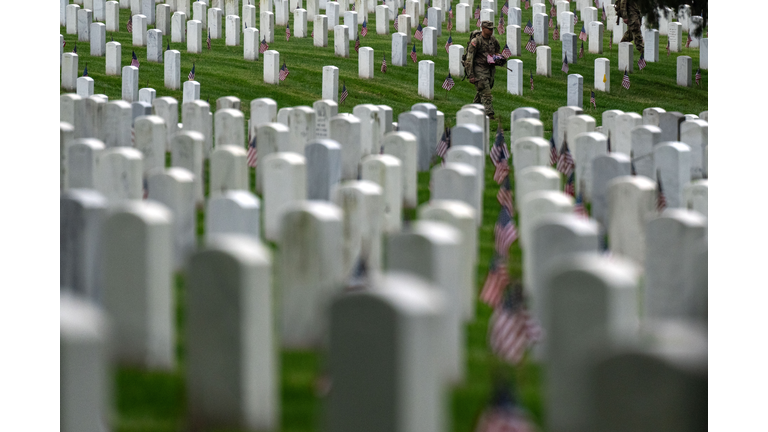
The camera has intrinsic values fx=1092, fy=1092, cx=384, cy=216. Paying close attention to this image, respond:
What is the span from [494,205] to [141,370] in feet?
15.1

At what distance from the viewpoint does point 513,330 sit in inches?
180

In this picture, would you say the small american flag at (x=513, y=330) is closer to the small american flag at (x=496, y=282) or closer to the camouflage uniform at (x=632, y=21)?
the small american flag at (x=496, y=282)

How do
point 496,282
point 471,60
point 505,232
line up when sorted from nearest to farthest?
point 496,282 < point 505,232 < point 471,60

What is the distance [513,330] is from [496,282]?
899mm

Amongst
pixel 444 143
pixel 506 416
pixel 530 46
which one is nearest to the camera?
pixel 506 416

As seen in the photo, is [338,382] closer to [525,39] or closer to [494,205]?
[494,205]

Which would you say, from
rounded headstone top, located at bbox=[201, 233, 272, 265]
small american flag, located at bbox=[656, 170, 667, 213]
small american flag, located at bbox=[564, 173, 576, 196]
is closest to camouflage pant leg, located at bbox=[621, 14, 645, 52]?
small american flag, located at bbox=[564, 173, 576, 196]

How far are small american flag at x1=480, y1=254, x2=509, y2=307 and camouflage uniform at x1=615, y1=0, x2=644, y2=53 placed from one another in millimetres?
14216

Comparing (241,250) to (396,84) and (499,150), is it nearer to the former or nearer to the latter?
(499,150)

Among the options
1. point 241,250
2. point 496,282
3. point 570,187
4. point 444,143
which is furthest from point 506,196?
point 241,250

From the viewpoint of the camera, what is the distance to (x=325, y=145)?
25.6ft

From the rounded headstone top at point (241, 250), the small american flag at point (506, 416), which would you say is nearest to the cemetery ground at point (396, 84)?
the rounded headstone top at point (241, 250)

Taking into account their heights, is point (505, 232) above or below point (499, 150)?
below

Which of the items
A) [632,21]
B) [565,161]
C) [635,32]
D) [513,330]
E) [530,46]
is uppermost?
[632,21]
